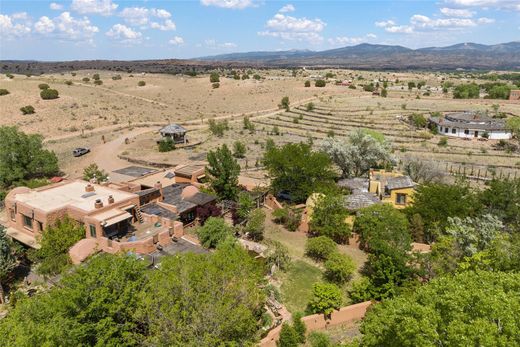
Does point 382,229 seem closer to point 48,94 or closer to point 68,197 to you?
point 68,197

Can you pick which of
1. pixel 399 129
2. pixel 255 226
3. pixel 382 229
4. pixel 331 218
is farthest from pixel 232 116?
pixel 382 229

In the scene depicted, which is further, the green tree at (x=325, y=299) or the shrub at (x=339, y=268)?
the shrub at (x=339, y=268)

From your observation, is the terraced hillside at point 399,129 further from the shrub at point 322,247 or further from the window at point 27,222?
the window at point 27,222

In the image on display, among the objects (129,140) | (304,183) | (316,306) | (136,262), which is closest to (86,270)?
(136,262)

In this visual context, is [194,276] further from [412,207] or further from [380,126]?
[380,126]

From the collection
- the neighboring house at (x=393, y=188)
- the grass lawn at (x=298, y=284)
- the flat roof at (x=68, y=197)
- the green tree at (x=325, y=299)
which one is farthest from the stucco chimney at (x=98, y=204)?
the neighboring house at (x=393, y=188)

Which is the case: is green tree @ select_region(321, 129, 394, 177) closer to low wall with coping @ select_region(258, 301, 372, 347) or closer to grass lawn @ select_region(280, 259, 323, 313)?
grass lawn @ select_region(280, 259, 323, 313)
